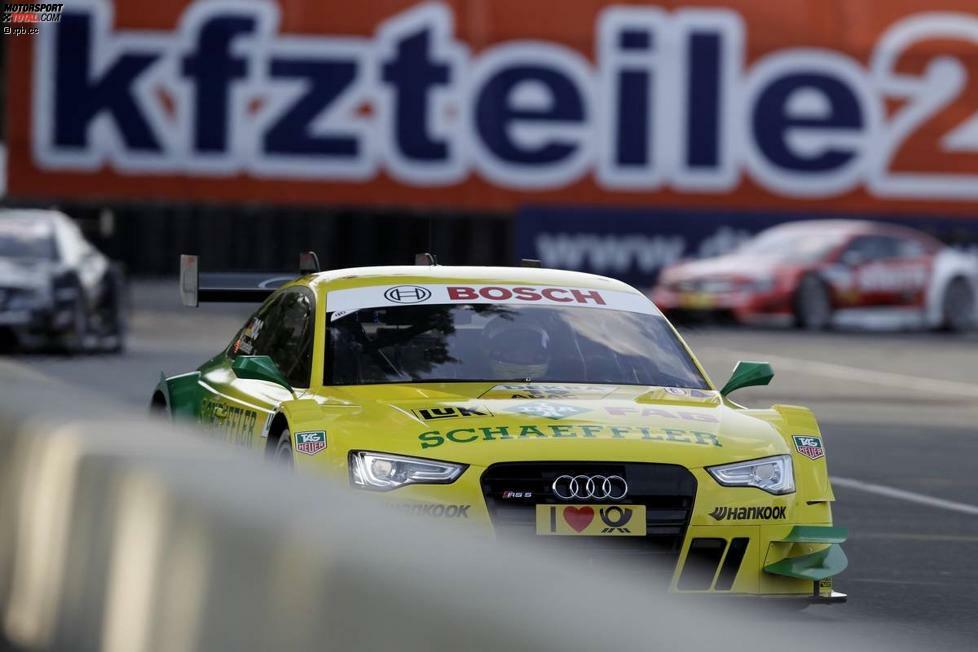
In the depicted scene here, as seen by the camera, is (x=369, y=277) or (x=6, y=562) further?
(x=369, y=277)

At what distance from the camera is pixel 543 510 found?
787 cm

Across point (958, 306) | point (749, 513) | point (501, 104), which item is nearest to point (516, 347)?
point (749, 513)

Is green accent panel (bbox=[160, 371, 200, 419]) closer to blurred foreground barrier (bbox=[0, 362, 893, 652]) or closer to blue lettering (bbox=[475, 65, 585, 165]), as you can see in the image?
blurred foreground barrier (bbox=[0, 362, 893, 652])

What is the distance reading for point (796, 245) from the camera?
31141 millimetres

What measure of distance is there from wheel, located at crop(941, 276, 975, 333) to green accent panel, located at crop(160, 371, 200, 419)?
21958mm

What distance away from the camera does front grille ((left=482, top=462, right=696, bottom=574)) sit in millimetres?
7883

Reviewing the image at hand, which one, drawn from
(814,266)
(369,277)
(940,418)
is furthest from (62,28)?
(369,277)

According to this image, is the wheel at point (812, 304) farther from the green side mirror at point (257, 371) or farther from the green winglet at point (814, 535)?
the green winglet at point (814, 535)

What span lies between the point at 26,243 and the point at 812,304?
38.4ft

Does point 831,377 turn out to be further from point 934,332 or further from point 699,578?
point 699,578

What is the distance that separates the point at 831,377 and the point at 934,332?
382 inches

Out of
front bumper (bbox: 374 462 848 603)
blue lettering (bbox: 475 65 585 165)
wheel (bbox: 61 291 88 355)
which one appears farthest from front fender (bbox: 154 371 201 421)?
blue lettering (bbox: 475 65 585 165)

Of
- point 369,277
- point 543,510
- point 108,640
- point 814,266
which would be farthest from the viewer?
point 814,266

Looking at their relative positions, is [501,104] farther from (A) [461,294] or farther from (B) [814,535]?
(B) [814,535]
